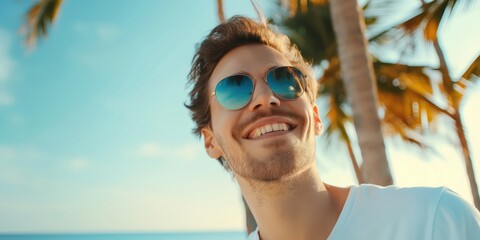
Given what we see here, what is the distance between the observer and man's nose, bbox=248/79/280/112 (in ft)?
6.28

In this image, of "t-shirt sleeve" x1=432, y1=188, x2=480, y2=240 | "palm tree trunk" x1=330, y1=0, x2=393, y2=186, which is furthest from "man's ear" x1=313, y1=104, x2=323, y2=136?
"palm tree trunk" x1=330, y1=0, x2=393, y2=186

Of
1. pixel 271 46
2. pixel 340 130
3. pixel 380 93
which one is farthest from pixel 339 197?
pixel 340 130

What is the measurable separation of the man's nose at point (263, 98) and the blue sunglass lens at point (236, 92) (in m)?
0.03

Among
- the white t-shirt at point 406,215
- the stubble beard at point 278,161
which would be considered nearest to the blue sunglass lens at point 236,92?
the stubble beard at point 278,161

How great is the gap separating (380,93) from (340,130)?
1677 millimetres

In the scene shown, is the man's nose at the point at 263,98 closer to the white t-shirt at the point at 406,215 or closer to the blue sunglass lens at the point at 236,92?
the blue sunglass lens at the point at 236,92

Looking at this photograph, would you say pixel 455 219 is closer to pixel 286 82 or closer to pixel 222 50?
pixel 286 82

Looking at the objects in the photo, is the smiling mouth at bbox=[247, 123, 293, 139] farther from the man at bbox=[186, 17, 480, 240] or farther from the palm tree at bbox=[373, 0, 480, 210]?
the palm tree at bbox=[373, 0, 480, 210]

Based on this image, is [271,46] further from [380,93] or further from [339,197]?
[380,93]

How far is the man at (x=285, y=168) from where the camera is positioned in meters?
1.50

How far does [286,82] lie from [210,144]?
0.66 meters

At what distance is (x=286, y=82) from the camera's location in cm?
Answer: 198

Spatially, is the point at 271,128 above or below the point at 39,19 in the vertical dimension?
below

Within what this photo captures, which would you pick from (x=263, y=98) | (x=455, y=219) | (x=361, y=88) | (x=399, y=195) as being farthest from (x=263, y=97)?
(x=361, y=88)
